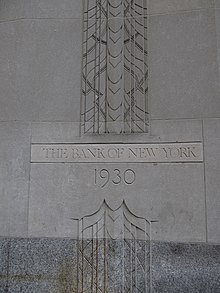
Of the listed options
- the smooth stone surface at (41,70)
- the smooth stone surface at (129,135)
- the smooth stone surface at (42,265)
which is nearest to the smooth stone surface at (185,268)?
the smooth stone surface at (42,265)

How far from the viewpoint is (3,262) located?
3.41m

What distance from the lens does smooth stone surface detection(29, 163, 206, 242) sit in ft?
10.9

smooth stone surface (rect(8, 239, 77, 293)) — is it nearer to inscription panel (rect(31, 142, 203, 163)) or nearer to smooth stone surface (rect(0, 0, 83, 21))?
inscription panel (rect(31, 142, 203, 163))

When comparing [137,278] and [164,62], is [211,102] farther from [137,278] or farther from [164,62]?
[137,278]

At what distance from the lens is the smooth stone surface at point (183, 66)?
346 centimetres

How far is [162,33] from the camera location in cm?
363

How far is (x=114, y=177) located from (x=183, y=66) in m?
1.33

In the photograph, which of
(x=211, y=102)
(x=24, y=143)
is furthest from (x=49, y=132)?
(x=211, y=102)

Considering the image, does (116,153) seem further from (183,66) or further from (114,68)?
(183,66)

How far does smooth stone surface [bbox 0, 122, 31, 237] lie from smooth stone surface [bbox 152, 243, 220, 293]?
137 cm

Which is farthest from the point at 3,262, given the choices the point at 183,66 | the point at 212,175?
the point at 183,66

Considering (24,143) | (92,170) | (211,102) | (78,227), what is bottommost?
(78,227)

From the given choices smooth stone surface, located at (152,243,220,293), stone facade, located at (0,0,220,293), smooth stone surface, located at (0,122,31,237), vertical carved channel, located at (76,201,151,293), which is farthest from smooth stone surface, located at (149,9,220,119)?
smooth stone surface, located at (0,122,31,237)

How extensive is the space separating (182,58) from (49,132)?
5.15ft
